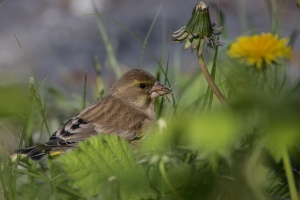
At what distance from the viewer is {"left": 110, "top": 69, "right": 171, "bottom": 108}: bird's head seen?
4.42 m

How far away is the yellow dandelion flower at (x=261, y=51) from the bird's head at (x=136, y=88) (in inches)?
22.6

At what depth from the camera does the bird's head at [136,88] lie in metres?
4.42

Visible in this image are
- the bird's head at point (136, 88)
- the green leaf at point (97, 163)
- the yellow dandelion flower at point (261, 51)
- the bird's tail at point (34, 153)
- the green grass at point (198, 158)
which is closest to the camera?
the green grass at point (198, 158)

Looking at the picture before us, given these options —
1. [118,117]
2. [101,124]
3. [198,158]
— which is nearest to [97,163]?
[198,158]

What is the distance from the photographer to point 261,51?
12.7 feet

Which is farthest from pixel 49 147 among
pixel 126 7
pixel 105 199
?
pixel 126 7

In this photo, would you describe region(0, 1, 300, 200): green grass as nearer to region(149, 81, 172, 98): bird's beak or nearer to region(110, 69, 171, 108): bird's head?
region(149, 81, 172, 98): bird's beak

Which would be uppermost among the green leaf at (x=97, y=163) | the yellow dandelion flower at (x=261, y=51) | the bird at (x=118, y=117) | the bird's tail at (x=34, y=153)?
the green leaf at (x=97, y=163)

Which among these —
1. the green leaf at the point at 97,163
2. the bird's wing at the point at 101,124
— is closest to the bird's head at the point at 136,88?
the bird's wing at the point at 101,124

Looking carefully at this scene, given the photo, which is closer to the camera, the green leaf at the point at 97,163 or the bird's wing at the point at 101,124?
the green leaf at the point at 97,163

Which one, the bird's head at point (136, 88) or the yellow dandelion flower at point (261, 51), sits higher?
the yellow dandelion flower at point (261, 51)

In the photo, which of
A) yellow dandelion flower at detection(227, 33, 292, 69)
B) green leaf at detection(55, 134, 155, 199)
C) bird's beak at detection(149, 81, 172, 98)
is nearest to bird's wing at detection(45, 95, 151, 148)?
bird's beak at detection(149, 81, 172, 98)

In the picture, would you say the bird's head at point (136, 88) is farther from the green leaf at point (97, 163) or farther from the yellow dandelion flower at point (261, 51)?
the green leaf at point (97, 163)

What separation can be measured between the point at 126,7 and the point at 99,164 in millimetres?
6349
